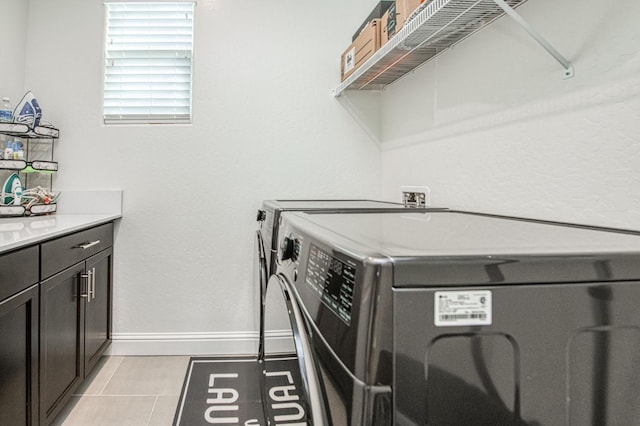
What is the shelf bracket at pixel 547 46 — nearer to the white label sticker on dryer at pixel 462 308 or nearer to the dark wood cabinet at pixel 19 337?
the white label sticker on dryer at pixel 462 308

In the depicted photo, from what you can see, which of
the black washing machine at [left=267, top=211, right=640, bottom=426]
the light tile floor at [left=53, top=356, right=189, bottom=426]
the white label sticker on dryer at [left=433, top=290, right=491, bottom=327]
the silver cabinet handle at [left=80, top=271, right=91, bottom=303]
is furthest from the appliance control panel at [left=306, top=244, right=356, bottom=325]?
the silver cabinet handle at [left=80, top=271, right=91, bottom=303]

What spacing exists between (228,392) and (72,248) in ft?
3.25

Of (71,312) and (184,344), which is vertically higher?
(71,312)

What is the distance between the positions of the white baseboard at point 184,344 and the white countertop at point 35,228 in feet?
2.45

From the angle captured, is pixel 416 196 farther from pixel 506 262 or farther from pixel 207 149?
pixel 506 262

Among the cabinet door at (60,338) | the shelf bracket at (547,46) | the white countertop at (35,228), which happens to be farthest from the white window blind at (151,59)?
the shelf bracket at (547,46)

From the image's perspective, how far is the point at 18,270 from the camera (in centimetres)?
123

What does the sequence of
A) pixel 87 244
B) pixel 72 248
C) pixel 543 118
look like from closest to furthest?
pixel 543 118 → pixel 72 248 → pixel 87 244

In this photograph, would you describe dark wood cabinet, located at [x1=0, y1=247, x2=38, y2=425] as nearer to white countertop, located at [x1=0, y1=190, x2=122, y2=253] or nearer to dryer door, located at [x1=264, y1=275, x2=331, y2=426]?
white countertop, located at [x1=0, y1=190, x2=122, y2=253]

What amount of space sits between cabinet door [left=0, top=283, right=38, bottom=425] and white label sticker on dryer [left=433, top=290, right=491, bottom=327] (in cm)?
130

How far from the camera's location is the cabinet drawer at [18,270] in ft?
3.78

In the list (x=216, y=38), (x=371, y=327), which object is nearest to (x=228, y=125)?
(x=216, y=38)

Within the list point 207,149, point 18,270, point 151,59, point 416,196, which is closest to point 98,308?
point 18,270

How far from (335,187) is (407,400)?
1.96m
